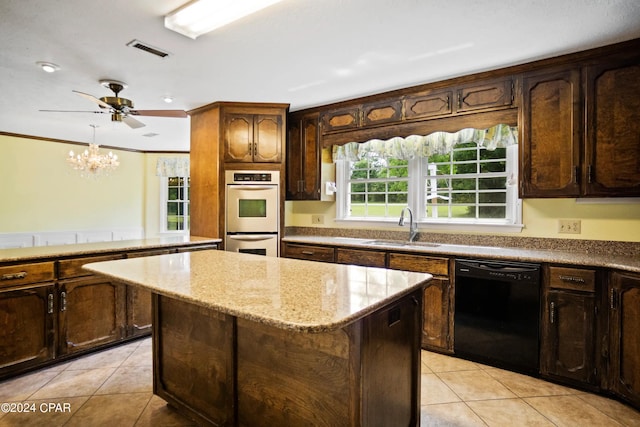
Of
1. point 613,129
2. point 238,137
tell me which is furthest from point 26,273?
point 613,129

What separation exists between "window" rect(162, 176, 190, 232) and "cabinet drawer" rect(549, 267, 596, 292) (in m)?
6.29

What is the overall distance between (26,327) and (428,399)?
9.43 feet

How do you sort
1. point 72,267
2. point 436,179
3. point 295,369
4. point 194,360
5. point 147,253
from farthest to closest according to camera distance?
point 436,179, point 147,253, point 72,267, point 194,360, point 295,369

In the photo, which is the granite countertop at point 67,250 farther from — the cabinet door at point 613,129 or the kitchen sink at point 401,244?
the cabinet door at point 613,129

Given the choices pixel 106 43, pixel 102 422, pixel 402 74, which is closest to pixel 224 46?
pixel 106 43

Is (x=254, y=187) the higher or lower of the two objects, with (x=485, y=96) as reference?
lower

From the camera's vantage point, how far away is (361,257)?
10.9 ft

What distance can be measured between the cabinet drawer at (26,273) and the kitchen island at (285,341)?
1.04 metres

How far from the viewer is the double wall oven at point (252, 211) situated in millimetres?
3844

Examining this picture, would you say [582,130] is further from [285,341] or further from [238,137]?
[238,137]

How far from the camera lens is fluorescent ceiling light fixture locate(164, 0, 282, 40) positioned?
6.33 ft

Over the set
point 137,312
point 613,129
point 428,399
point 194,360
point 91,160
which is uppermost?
point 91,160

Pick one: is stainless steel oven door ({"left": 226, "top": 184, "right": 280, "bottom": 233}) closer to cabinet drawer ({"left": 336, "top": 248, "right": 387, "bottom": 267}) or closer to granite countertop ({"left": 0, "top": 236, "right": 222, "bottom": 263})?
granite countertop ({"left": 0, "top": 236, "right": 222, "bottom": 263})

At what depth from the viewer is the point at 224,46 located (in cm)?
249
